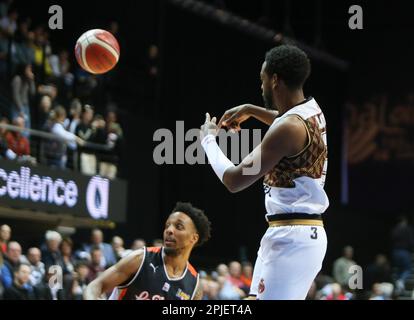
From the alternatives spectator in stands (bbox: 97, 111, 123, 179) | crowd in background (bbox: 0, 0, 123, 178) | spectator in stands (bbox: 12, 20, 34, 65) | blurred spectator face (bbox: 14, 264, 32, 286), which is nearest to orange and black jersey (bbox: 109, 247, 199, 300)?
blurred spectator face (bbox: 14, 264, 32, 286)

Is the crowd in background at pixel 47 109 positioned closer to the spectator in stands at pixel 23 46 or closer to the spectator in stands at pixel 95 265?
the spectator in stands at pixel 23 46

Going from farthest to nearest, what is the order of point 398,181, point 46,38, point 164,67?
point 398,181 → point 164,67 → point 46,38

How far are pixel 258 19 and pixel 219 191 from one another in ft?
16.0

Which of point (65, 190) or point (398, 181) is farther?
point (398, 181)

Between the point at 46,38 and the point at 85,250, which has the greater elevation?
the point at 46,38

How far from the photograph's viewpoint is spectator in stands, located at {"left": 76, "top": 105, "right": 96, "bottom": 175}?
1573 centimetres

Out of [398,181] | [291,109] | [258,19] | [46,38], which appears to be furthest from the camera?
[398,181]

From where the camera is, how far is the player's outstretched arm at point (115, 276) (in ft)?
19.8

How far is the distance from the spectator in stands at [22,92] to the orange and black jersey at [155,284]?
8.74 m

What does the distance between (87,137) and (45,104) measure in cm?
103

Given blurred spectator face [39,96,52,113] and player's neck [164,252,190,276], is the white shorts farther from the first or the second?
blurred spectator face [39,96,52,113]

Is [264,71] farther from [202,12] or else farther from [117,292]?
[202,12]
